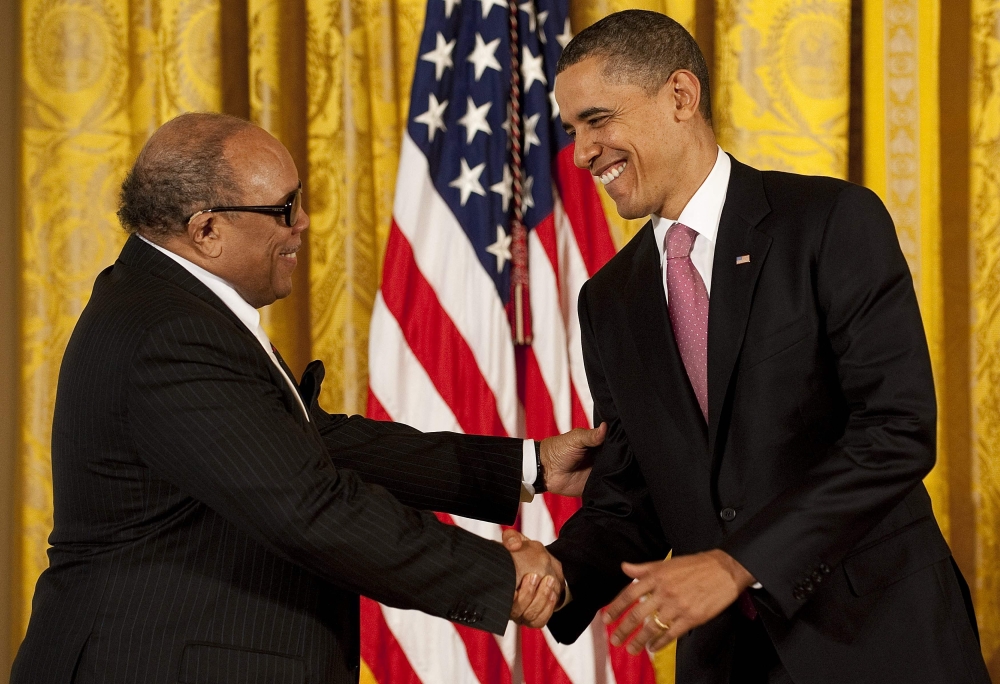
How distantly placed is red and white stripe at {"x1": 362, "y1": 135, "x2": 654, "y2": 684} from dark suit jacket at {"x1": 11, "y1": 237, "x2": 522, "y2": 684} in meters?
1.39

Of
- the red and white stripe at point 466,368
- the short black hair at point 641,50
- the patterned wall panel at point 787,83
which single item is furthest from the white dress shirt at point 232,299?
the patterned wall panel at point 787,83

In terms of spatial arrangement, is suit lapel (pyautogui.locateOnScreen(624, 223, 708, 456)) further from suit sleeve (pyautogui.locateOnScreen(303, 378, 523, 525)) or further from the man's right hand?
suit sleeve (pyautogui.locateOnScreen(303, 378, 523, 525))

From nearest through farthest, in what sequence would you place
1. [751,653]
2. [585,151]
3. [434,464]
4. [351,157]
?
[751,653]
[585,151]
[434,464]
[351,157]

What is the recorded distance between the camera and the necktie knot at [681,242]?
211 centimetres

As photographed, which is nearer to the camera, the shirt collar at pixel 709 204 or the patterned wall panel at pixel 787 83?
the shirt collar at pixel 709 204

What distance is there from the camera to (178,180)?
6.79ft

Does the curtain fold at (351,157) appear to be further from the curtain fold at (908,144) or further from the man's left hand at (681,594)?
the man's left hand at (681,594)

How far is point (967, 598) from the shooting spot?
6.30ft

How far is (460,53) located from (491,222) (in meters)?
0.60

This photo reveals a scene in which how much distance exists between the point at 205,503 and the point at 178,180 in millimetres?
672

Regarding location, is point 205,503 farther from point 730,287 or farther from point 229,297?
point 730,287

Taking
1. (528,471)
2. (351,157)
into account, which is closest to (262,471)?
(528,471)

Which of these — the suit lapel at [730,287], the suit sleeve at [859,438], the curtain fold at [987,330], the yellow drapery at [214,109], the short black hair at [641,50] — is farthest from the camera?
the yellow drapery at [214,109]

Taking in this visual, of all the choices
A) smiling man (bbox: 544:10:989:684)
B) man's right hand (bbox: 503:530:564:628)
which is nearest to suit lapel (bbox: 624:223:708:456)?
smiling man (bbox: 544:10:989:684)
